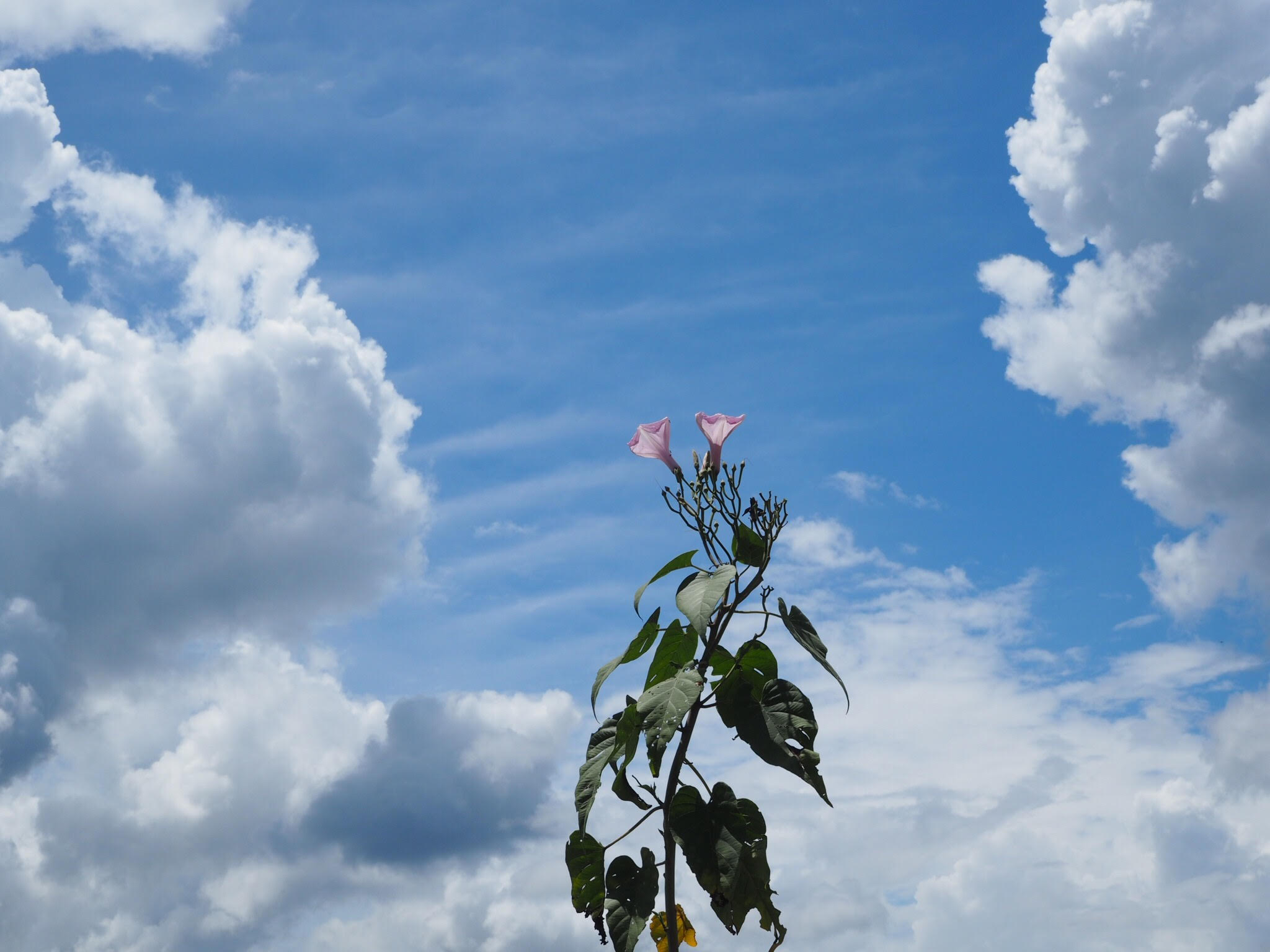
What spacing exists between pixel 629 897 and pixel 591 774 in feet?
1.94

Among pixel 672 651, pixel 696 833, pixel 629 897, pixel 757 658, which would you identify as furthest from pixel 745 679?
pixel 629 897

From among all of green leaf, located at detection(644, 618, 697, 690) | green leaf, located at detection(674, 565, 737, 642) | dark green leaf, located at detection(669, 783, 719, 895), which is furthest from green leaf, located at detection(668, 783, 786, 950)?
green leaf, located at detection(674, 565, 737, 642)

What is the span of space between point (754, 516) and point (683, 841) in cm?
146

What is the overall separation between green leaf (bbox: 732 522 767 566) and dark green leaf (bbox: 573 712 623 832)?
1.01 meters

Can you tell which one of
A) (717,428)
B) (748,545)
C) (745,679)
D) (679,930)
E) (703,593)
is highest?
(717,428)

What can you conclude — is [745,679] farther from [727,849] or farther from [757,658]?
[727,849]

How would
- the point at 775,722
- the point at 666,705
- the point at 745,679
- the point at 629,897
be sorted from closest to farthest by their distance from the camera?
the point at 666,705 < the point at 775,722 < the point at 745,679 < the point at 629,897

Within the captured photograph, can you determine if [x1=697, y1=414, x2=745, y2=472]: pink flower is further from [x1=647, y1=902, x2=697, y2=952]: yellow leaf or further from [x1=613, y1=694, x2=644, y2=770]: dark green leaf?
[x1=647, y1=902, x2=697, y2=952]: yellow leaf

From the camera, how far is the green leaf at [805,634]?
458cm

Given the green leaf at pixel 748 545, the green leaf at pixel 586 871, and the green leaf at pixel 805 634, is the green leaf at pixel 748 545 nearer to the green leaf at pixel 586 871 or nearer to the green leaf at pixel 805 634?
the green leaf at pixel 805 634

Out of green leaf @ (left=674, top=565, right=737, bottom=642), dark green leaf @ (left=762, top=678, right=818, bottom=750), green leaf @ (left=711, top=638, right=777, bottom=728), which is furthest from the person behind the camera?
green leaf @ (left=711, top=638, right=777, bottom=728)

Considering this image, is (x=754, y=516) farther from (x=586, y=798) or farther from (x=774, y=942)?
(x=774, y=942)

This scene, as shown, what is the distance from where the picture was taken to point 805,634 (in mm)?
4691

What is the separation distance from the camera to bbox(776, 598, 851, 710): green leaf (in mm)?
4582
